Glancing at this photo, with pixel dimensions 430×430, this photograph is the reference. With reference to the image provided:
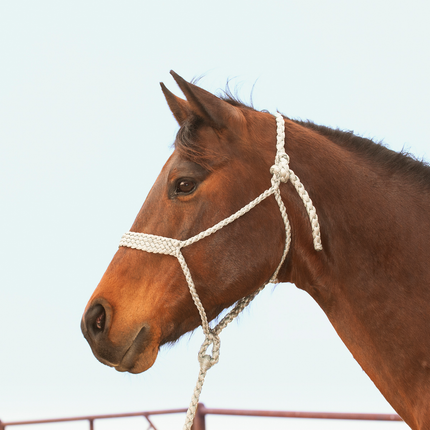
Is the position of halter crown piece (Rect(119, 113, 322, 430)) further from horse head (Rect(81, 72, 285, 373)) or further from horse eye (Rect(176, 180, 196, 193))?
horse eye (Rect(176, 180, 196, 193))

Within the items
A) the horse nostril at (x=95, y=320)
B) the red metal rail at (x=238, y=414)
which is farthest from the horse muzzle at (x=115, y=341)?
the red metal rail at (x=238, y=414)

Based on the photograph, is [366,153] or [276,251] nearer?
[276,251]

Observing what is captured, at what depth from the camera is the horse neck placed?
1.61 meters

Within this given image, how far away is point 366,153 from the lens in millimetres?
1909

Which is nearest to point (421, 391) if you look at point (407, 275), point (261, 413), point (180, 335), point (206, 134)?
point (407, 275)

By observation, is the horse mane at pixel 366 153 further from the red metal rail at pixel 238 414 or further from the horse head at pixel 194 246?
the red metal rail at pixel 238 414

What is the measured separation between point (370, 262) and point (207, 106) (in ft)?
3.02

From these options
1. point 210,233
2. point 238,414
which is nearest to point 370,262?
point 210,233

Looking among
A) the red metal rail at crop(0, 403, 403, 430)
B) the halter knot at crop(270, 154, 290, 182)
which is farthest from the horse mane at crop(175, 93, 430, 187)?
the red metal rail at crop(0, 403, 403, 430)

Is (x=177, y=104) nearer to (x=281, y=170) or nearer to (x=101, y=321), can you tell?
(x=281, y=170)

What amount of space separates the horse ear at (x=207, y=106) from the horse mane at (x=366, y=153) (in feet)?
0.23

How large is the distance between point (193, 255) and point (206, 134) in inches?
21.1

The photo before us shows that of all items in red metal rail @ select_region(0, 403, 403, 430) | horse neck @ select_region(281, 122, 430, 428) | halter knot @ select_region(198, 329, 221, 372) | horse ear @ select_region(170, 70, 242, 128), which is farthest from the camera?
red metal rail @ select_region(0, 403, 403, 430)

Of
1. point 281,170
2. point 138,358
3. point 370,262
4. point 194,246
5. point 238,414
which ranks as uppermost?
point 281,170
